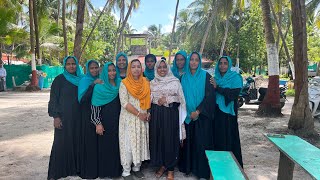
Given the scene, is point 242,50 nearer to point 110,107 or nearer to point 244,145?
point 244,145

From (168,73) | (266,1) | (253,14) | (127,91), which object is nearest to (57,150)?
(127,91)

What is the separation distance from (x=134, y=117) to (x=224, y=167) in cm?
120

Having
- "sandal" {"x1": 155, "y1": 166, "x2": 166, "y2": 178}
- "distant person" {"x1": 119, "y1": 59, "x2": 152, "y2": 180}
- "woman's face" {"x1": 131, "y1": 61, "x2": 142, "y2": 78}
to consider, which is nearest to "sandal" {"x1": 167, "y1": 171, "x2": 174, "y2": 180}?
"sandal" {"x1": 155, "y1": 166, "x2": 166, "y2": 178}

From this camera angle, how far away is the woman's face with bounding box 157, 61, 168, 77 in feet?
11.8

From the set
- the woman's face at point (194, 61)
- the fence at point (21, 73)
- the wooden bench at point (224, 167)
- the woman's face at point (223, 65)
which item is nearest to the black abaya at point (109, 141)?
the woman's face at point (194, 61)

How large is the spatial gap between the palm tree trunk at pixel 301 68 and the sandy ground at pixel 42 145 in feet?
1.30

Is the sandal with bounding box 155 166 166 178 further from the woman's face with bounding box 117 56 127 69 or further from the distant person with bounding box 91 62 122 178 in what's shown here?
the woman's face with bounding box 117 56 127 69

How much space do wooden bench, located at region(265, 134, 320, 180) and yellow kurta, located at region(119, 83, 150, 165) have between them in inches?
57.8

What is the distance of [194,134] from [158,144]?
46 centimetres

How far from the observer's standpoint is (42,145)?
551 centimetres

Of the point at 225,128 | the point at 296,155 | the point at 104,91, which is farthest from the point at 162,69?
the point at 296,155

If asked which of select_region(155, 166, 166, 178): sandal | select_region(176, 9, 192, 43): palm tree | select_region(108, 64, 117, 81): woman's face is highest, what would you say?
select_region(176, 9, 192, 43): palm tree

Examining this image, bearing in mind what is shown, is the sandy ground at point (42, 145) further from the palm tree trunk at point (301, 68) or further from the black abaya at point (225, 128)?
the black abaya at point (225, 128)

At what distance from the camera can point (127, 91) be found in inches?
139
